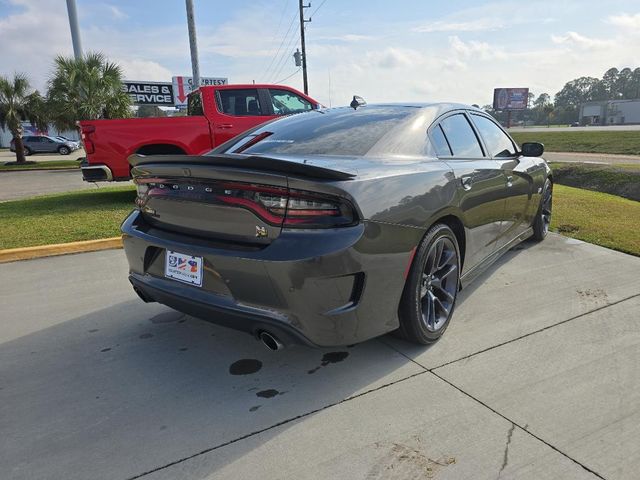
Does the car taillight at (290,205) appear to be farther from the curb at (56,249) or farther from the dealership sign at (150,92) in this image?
the dealership sign at (150,92)

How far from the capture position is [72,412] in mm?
2363

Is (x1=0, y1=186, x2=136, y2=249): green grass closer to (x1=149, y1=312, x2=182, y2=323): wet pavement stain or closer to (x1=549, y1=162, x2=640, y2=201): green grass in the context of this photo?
(x1=149, y1=312, x2=182, y2=323): wet pavement stain

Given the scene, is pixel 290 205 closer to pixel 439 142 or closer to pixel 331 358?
pixel 331 358

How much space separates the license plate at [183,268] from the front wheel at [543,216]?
13.2 ft

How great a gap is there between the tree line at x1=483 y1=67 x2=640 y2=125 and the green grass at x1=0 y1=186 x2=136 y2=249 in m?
120

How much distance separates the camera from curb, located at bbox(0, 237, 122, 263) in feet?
16.3

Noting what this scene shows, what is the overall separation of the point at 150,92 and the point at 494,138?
29558 mm

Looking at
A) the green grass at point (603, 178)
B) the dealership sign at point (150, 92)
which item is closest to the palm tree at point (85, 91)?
the dealership sign at point (150, 92)

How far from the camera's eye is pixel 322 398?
2.46m

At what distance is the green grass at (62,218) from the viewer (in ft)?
18.2

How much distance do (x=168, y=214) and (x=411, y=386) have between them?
1.69m

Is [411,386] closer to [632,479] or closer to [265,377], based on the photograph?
[265,377]

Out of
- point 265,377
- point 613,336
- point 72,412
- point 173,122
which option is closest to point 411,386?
point 265,377

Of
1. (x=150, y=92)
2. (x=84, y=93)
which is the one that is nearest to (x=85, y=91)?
(x=84, y=93)
